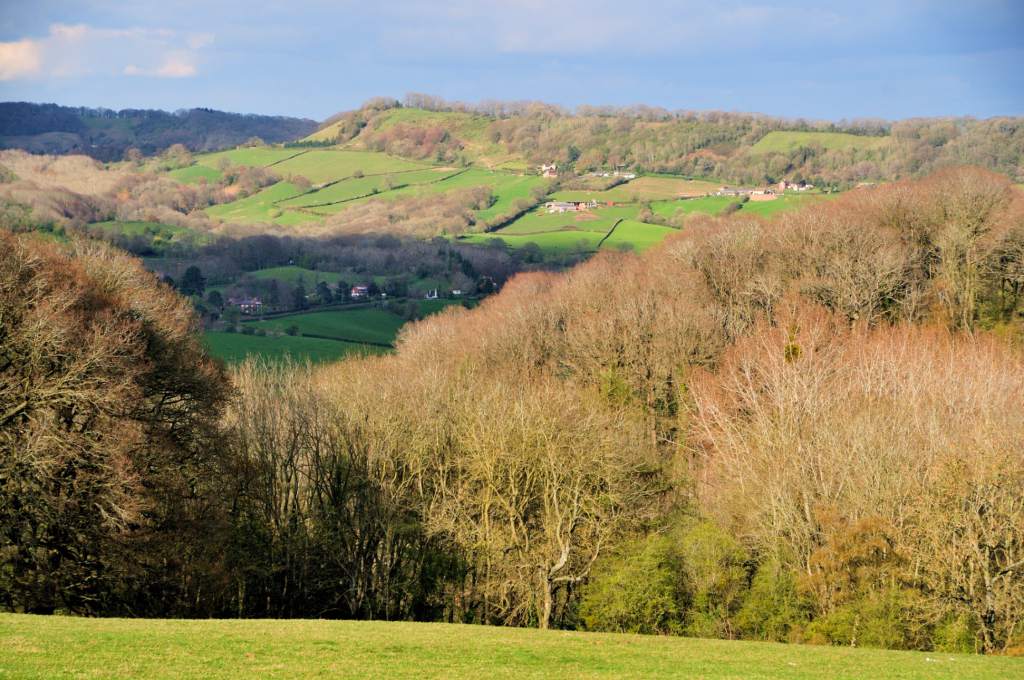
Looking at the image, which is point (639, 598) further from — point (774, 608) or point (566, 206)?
point (566, 206)

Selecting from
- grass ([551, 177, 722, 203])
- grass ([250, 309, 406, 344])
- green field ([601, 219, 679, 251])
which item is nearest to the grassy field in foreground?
grass ([250, 309, 406, 344])

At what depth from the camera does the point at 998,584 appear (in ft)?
85.0

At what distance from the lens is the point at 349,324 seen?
106812 mm

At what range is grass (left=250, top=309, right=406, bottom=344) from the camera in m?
101

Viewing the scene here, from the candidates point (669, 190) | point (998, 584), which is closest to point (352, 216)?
point (669, 190)

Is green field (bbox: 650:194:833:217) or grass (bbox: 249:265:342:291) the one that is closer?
green field (bbox: 650:194:833:217)

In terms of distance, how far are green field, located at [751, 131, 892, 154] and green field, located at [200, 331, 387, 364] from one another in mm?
109421

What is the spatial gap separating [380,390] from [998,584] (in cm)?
2928

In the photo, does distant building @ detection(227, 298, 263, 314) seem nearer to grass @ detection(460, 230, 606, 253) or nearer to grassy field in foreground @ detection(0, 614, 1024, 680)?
grass @ detection(460, 230, 606, 253)

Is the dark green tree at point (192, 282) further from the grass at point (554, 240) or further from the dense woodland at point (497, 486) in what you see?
the dense woodland at point (497, 486)

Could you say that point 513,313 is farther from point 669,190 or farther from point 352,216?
point 352,216

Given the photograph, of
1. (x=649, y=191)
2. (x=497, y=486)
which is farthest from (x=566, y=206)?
(x=497, y=486)

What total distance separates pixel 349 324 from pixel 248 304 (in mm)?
20360

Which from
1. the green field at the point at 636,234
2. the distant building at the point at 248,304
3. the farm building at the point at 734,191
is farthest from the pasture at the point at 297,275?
the farm building at the point at 734,191
